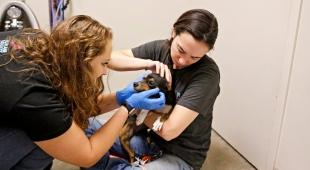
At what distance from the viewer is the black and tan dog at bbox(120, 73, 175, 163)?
1383 millimetres

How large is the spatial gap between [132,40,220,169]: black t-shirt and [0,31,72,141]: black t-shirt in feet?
1.87

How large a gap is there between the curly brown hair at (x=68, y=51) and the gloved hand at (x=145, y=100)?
0.25 m

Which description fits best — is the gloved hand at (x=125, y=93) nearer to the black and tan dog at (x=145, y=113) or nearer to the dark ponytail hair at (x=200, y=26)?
the black and tan dog at (x=145, y=113)

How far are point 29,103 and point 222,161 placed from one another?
4.66 ft

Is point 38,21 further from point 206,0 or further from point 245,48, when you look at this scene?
point 245,48

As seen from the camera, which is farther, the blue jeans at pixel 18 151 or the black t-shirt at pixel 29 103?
the blue jeans at pixel 18 151

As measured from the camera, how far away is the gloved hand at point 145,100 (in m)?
1.32

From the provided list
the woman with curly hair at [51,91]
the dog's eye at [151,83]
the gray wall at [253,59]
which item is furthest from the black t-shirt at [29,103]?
the gray wall at [253,59]

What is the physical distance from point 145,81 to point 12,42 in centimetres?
60

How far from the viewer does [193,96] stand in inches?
52.1

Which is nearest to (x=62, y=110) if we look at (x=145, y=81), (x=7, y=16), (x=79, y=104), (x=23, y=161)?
(x=79, y=104)

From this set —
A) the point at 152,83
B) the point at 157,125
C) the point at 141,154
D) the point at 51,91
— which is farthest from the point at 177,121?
the point at 51,91

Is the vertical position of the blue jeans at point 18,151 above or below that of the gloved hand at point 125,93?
below

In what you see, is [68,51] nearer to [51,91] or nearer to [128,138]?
[51,91]
